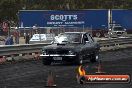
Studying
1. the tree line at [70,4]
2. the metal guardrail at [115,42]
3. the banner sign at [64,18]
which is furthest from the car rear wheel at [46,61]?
the tree line at [70,4]

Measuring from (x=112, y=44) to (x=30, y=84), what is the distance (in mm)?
26544

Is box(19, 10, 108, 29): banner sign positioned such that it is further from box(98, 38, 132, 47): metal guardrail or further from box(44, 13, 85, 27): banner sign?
box(98, 38, 132, 47): metal guardrail

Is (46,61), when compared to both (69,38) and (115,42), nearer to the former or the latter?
(69,38)

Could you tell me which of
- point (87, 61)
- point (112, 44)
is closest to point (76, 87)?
point (87, 61)

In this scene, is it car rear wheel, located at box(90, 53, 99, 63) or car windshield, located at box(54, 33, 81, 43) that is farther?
car rear wheel, located at box(90, 53, 99, 63)

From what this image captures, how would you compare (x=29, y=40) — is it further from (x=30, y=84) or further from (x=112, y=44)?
(x=30, y=84)

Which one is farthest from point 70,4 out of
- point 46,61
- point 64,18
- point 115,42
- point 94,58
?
point 46,61

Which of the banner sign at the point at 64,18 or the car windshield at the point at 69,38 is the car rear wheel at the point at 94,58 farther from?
the banner sign at the point at 64,18

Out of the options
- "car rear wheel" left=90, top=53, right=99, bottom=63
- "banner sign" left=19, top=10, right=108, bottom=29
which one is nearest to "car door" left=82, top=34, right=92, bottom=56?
"car rear wheel" left=90, top=53, right=99, bottom=63

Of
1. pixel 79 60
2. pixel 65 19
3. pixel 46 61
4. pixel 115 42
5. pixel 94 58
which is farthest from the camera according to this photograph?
pixel 65 19

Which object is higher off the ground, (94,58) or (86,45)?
(86,45)

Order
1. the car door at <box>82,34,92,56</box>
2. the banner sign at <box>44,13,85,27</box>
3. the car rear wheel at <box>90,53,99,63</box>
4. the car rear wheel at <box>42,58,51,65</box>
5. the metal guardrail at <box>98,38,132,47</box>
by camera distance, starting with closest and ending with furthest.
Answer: the car rear wheel at <box>42,58,51,65</box> < the car door at <box>82,34,92,56</box> < the car rear wheel at <box>90,53,99,63</box> < the metal guardrail at <box>98,38,132,47</box> < the banner sign at <box>44,13,85,27</box>

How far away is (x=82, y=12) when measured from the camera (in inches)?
2689

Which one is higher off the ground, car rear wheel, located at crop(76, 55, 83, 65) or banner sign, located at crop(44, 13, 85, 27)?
banner sign, located at crop(44, 13, 85, 27)
